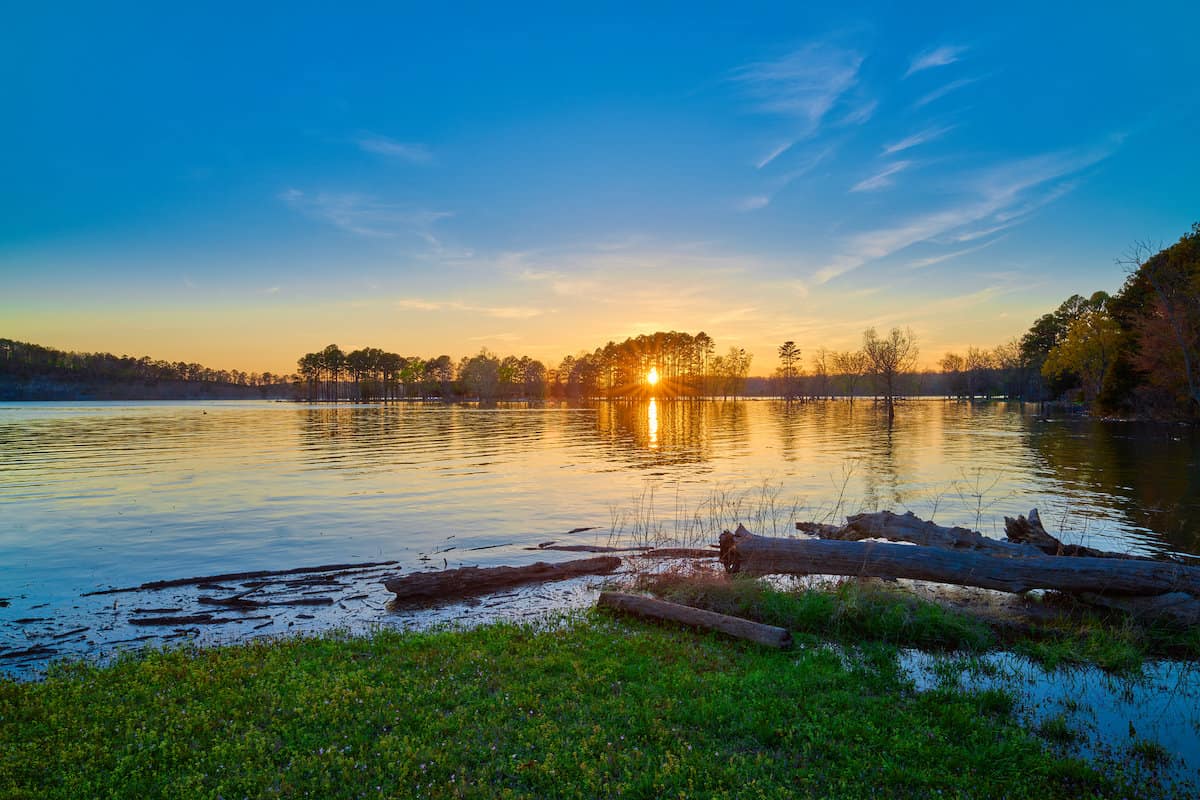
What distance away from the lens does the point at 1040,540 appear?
1455 cm

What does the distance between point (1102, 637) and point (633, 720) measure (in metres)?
8.70

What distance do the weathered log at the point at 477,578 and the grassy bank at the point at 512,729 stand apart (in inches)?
157

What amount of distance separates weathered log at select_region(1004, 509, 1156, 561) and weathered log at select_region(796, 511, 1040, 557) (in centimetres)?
55

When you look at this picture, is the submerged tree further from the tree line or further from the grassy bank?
the grassy bank

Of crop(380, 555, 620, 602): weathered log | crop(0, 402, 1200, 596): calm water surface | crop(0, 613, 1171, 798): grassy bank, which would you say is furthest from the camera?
crop(0, 402, 1200, 596): calm water surface

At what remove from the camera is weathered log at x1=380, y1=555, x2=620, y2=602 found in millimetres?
13531

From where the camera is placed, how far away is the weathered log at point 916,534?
14195 mm

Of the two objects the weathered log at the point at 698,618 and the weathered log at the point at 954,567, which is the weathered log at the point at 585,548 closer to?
the weathered log at the point at 954,567

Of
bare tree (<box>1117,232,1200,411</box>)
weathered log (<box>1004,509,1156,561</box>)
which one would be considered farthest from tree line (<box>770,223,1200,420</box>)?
weathered log (<box>1004,509,1156,561</box>)

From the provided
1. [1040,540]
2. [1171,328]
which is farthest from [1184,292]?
[1040,540]

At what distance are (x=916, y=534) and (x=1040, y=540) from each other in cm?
266

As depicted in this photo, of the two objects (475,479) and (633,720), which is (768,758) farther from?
(475,479)

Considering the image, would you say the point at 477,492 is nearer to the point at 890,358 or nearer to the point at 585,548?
the point at 585,548

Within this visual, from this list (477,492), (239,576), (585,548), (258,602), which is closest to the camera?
(258,602)
